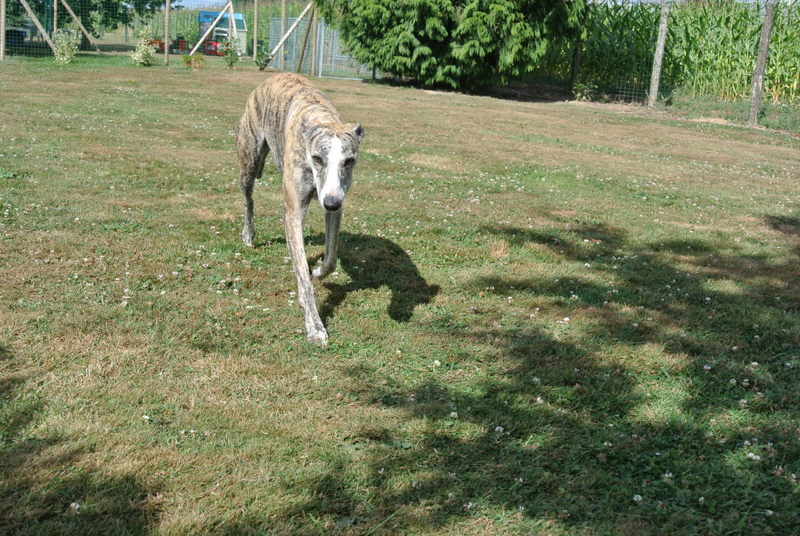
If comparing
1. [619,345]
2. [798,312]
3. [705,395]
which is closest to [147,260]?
[619,345]

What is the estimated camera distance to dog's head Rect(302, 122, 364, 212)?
4766mm

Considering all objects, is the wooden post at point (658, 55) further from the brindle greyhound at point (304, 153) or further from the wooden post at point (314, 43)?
the brindle greyhound at point (304, 153)

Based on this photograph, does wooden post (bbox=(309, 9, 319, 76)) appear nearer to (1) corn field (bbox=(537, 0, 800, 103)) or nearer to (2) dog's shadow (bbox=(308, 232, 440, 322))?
(1) corn field (bbox=(537, 0, 800, 103))

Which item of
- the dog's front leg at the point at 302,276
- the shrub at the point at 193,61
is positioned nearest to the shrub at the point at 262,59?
the shrub at the point at 193,61

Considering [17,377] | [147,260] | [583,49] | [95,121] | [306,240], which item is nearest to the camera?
[17,377]

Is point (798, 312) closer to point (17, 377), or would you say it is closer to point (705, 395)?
point (705, 395)

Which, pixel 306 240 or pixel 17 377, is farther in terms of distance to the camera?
pixel 306 240

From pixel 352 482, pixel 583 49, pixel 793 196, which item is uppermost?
pixel 583 49

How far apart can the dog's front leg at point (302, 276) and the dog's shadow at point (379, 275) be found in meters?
0.35

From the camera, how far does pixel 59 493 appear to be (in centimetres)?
317

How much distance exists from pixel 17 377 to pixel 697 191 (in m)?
10.8

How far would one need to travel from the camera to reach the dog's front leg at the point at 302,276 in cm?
514

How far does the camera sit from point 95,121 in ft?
46.2

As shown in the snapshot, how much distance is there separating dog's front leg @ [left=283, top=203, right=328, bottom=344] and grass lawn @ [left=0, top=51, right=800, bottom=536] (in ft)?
0.53
